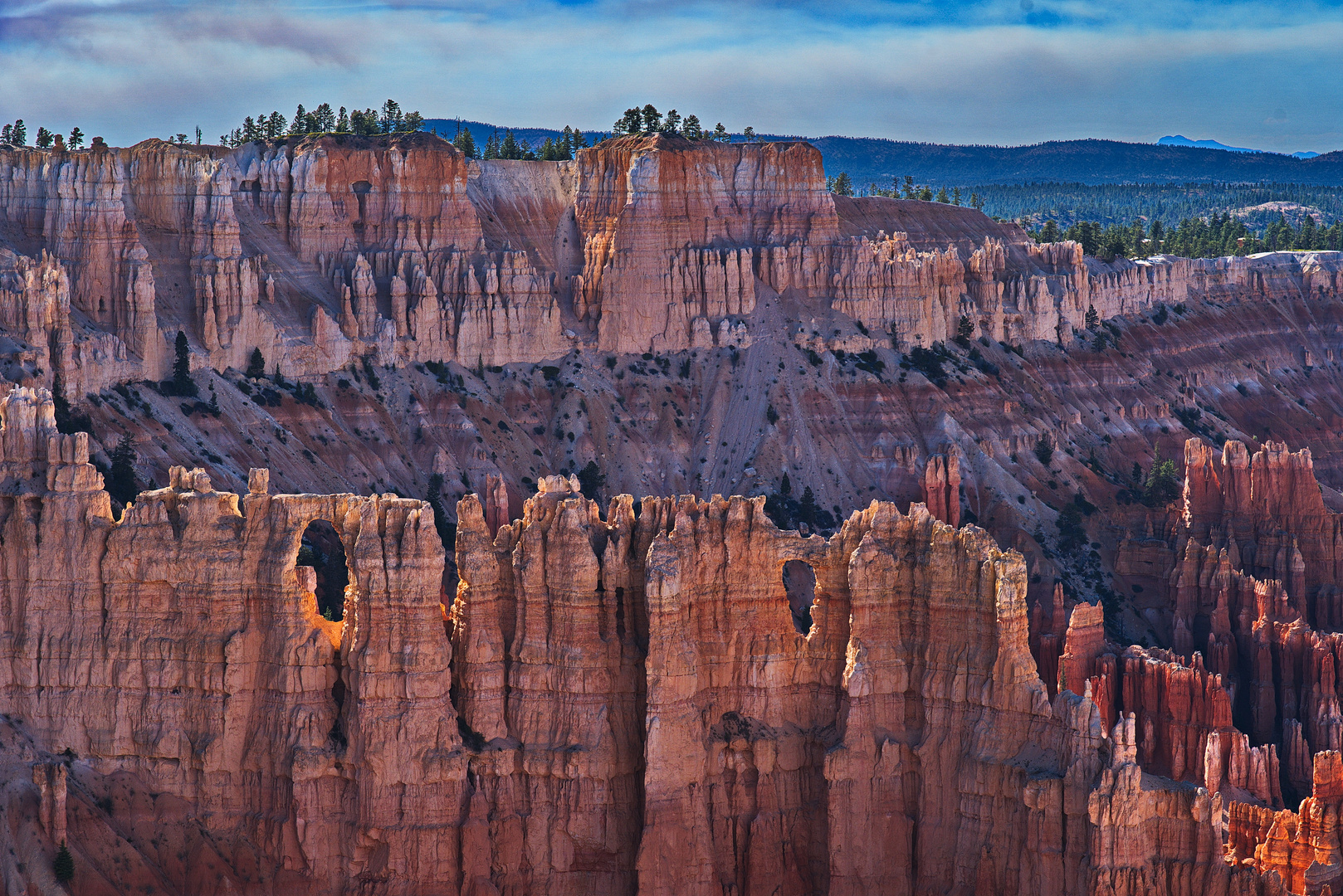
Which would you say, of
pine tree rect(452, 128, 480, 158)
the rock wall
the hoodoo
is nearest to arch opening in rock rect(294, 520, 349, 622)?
the hoodoo

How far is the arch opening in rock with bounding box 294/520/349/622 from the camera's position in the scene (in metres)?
91.6

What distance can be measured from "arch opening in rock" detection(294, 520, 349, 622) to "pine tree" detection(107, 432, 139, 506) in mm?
7708

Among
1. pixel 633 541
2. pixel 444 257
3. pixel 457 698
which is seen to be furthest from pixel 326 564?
pixel 444 257

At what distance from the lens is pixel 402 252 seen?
437 feet

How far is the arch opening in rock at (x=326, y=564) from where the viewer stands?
91562mm

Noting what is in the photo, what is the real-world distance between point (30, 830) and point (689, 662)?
20.6 metres

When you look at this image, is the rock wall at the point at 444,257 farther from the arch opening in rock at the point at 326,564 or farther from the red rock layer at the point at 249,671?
the red rock layer at the point at 249,671

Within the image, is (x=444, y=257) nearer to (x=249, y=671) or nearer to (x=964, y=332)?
(x=964, y=332)

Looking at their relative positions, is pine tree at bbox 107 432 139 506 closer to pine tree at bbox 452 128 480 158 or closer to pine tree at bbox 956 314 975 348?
pine tree at bbox 452 128 480 158

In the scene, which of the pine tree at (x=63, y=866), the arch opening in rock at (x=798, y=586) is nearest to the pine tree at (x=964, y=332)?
the arch opening in rock at (x=798, y=586)

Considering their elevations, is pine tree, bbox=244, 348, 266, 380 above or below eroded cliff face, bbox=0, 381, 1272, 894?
above

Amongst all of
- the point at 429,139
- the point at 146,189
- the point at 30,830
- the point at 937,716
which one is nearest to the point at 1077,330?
the point at 429,139

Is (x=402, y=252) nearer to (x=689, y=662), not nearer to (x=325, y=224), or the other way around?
(x=325, y=224)

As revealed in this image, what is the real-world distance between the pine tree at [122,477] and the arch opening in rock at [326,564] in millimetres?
7708
